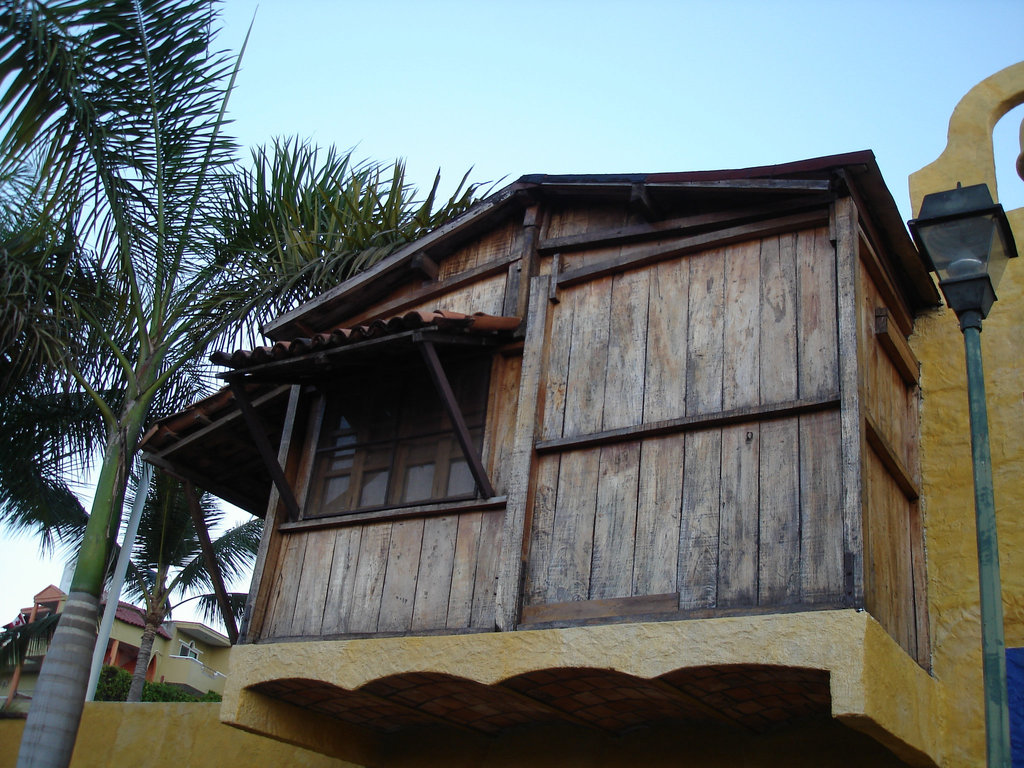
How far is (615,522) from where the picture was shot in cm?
655

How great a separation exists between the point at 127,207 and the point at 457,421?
4.24 metres

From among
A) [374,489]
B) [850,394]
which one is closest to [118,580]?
[374,489]

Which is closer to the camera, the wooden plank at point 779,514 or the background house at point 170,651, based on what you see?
the wooden plank at point 779,514

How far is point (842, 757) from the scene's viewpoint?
640 cm

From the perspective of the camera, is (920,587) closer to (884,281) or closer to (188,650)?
(884,281)

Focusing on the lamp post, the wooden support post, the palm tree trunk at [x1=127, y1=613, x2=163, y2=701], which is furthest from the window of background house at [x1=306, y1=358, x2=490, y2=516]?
the palm tree trunk at [x1=127, y1=613, x2=163, y2=701]

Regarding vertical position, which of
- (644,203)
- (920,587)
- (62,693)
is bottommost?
(62,693)

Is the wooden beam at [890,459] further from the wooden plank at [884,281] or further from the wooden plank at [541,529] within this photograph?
the wooden plank at [541,529]

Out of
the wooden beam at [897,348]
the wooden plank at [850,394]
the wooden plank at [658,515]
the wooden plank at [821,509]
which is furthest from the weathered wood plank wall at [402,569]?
the wooden beam at [897,348]

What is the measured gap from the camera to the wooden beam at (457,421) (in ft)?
23.0

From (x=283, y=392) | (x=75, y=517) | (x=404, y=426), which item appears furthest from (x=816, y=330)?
(x=75, y=517)

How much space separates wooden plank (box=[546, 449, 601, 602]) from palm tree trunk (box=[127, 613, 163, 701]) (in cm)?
1181

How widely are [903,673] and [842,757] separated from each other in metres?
0.79

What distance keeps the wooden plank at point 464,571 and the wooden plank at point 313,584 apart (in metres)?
1.04
